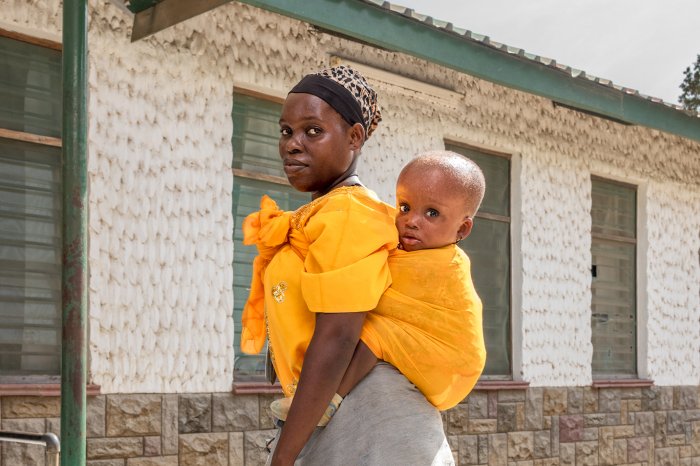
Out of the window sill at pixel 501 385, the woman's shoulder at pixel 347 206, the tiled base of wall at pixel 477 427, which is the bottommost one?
the tiled base of wall at pixel 477 427

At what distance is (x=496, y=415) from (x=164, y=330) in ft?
11.9

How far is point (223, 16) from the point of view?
6750 mm

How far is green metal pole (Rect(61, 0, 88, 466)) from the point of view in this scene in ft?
12.0

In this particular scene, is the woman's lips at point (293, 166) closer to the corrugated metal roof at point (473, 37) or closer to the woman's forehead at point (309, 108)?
the woman's forehead at point (309, 108)

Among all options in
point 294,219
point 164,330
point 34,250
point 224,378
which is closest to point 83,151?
point 294,219

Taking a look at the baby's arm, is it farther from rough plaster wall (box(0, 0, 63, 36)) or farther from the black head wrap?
rough plaster wall (box(0, 0, 63, 36))

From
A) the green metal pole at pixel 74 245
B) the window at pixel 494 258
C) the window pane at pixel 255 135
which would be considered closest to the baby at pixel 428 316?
the green metal pole at pixel 74 245

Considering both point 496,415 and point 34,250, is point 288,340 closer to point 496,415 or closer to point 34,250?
point 34,250

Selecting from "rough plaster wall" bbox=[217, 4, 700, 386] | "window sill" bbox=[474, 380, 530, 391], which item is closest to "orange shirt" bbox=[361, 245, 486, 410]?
"rough plaster wall" bbox=[217, 4, 700, 386]

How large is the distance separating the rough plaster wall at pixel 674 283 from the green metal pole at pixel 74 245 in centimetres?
824

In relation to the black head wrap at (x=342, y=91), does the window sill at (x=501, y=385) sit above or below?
below

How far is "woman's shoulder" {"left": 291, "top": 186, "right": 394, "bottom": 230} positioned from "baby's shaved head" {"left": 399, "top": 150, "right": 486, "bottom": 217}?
12 centimetres

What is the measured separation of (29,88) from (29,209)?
2.24ft

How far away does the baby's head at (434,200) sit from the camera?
7.33 ft
